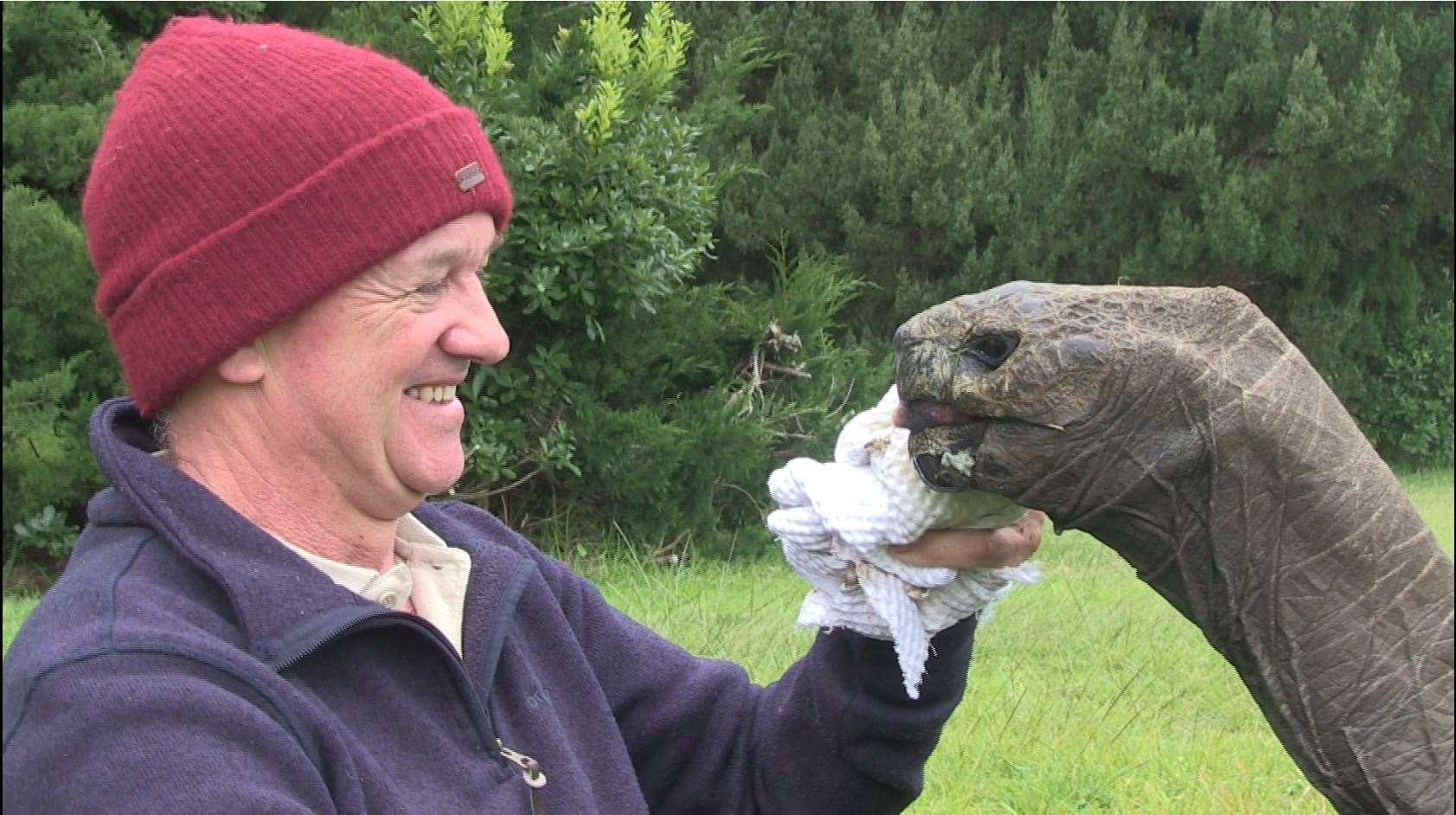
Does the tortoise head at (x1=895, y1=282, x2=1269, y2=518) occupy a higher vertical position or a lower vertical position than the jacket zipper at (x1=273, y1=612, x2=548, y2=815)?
higher

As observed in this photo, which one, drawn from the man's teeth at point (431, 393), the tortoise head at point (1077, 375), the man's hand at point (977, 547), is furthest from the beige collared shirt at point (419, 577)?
the tortoise head at point (1077, 375)

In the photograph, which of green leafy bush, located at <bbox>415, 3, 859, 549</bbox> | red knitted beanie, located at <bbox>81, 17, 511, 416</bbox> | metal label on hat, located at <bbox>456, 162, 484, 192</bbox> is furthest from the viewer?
green leafy bush, located at <bbox>415, 3, 859, 549</bbox>

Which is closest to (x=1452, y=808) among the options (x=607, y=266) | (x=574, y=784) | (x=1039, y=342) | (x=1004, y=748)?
(x=1039, y=342)

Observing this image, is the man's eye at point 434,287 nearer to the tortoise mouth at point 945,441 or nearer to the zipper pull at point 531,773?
the zipper pull at point 531,773

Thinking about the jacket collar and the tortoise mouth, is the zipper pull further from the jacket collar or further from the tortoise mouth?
the tortoise mouth

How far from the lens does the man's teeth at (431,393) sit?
80.6 inches

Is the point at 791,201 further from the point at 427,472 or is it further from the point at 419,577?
the point at 427,472

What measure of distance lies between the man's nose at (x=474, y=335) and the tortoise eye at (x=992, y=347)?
2.29 ft

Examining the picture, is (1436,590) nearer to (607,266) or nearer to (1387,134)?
(607,266)

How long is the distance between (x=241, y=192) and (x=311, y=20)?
7.13m

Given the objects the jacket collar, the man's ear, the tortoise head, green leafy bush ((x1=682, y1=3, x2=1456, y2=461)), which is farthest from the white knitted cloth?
green leafy bush ((x1=682, y1=3, x2=1456, y2=461))

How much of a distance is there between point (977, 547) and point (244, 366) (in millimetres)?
925

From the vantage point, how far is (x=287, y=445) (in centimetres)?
200

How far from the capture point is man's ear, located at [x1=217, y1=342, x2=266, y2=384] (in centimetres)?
195
